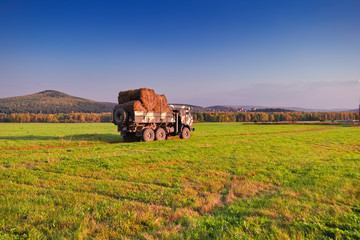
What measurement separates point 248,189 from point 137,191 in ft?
11.7

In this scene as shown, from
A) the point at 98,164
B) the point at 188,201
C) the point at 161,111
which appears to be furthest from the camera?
the point at 161,111

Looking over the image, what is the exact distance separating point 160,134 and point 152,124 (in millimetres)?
1419

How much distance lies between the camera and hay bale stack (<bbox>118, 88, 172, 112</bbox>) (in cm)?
1911

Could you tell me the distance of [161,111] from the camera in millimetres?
21391

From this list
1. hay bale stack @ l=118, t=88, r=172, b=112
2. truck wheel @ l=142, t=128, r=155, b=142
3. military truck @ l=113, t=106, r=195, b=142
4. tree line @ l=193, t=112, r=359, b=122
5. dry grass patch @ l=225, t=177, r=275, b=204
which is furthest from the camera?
tree line @ l=193, t=112, r=359, b=122

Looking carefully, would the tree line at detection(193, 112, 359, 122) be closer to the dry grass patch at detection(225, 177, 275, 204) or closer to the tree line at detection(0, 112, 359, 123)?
the tree line at detection(0, 112, 359, 123)

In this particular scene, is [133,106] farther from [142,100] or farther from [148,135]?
[148,135]

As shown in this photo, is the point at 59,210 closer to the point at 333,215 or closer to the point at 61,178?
the point at 61,178

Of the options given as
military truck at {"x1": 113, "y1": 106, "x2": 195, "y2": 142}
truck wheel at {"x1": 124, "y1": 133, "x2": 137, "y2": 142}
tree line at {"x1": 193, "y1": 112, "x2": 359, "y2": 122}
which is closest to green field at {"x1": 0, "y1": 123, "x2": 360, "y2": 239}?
military truck at {"x1": 113, "y1": 106, "x2": 195, "y2": 142}

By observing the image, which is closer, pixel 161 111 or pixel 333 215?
pixel 333 215

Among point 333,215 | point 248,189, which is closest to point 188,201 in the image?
point 248,189

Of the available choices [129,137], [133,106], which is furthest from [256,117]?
[133,106]

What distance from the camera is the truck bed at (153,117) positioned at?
18.7 meters

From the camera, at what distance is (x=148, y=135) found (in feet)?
65.9
